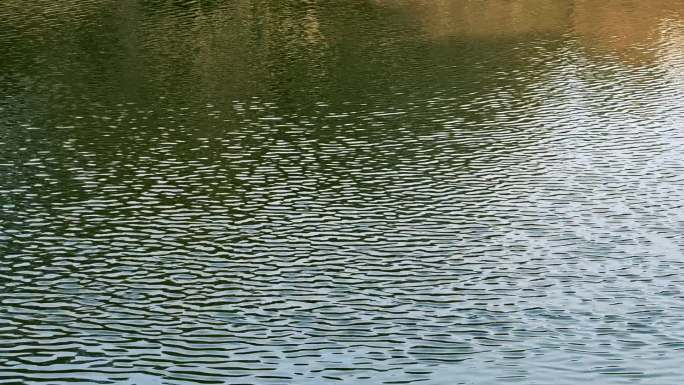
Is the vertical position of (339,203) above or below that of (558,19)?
below

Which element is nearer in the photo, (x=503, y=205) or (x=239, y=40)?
(x=503, y=205)

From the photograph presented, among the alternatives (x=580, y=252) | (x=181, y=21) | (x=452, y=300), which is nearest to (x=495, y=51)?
(x=181, y=21)

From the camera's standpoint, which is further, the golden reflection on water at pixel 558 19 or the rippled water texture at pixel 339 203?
the golden reflection on water at pixel 558 19

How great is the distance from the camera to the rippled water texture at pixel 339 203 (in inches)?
526

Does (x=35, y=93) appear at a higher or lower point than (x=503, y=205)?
higher

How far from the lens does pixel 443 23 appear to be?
31406mm

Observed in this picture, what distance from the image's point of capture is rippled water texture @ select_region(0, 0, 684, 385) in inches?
526

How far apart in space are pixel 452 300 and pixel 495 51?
14478mm

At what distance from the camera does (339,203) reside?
59.7ft

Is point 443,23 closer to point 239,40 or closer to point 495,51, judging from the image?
point 495,51

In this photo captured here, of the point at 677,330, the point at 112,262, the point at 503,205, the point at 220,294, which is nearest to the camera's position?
the point at 677,330

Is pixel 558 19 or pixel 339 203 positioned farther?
pixel 558 19

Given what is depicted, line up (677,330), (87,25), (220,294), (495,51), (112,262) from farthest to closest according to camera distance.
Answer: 1. (87,25)
2. (495,51)
3. (112,262)
4. (220,294)
5. (677,330)

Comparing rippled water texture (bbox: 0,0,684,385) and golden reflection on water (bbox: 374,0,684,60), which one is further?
golden reflection on water (bbox: 374,0,684,60)
